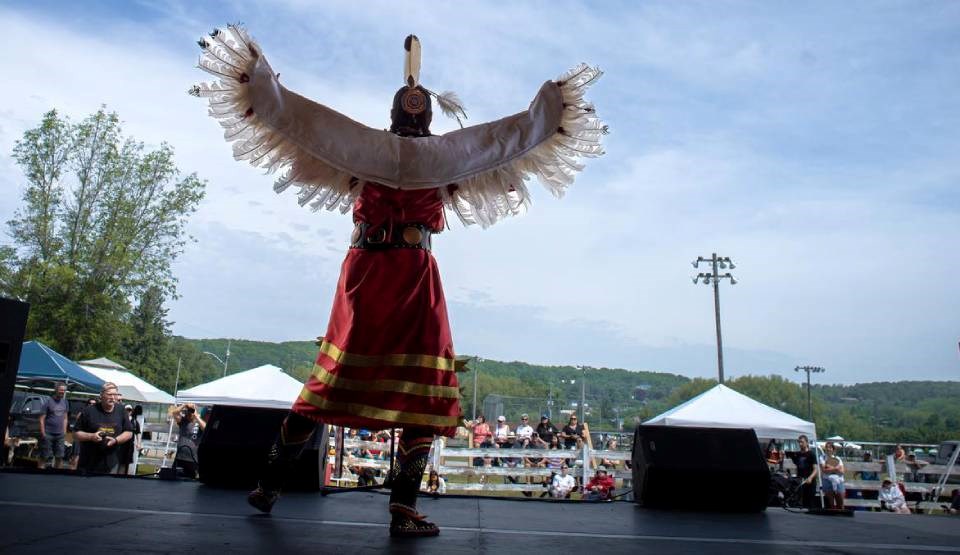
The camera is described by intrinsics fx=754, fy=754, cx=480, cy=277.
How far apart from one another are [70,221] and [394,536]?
880 inches

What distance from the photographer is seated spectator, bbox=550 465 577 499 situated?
10.8 meters

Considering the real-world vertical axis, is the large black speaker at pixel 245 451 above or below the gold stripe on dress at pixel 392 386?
below

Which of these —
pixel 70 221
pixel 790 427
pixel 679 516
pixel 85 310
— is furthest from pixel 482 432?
pixel 70 221

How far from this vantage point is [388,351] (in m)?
3.08

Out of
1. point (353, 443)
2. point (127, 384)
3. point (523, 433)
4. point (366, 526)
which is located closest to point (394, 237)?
point (366, 526)

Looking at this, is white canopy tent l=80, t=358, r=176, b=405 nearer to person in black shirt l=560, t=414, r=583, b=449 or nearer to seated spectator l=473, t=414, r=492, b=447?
seated spectator l=473, t=414, r=492, b=447

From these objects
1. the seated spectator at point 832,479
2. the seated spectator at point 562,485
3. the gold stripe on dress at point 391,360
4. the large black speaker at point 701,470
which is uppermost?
the gold stripe on dress at point 391,360

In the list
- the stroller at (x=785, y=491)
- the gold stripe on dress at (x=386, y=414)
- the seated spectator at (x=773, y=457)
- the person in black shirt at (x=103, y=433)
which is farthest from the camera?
the seated spectator at (x=773, y=457)

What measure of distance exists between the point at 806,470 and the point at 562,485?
11.6 ft

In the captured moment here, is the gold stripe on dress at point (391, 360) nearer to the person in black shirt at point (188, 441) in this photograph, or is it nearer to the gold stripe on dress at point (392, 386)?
the gold stripe on dress at point (392, 386)

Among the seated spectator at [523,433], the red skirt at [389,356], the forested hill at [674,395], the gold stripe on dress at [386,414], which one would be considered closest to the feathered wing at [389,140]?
the red skirt at [389,356]

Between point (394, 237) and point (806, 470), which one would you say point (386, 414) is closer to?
point (394, 237)

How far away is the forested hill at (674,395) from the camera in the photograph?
86.3 feet

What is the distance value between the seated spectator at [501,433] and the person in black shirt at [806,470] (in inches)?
180
